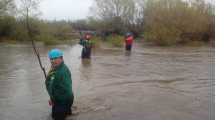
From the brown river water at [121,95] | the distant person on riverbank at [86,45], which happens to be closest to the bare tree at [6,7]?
the distant person on riverbank at [86,45]

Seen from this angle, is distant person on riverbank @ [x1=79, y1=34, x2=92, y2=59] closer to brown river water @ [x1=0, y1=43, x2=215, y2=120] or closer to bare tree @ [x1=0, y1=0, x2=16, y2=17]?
brown river water @ [x1=0, y1=43, x2=215, y2=120]

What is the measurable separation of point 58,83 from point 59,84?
0.03 metres

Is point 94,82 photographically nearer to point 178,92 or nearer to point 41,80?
point 41,80

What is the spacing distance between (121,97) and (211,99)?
2.53m

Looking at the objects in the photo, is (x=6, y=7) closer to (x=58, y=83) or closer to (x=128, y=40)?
(x=128, y=40)

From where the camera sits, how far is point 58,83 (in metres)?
6.15

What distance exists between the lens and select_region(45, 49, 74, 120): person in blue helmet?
20.1 feet

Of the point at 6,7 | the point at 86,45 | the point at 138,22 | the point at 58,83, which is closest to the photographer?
the point at 58,83

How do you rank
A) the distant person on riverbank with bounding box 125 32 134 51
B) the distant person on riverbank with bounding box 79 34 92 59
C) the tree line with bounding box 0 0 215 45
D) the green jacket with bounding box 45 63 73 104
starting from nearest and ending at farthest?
the green jacket with bounding box 45 63 73 104 < the distant person on riverbank with bounding box 79 34 92 59 < the distant person on riverbank with bounding box 125 32 134 51 < the tree line with bounding box 0 0 215 45

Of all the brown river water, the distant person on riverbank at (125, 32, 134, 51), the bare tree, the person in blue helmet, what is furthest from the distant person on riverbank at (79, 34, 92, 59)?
the bare tree

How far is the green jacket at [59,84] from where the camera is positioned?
612cm

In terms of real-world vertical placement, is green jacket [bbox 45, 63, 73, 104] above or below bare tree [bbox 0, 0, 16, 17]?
below

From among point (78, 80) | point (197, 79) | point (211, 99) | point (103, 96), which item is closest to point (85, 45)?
point (78, 80)

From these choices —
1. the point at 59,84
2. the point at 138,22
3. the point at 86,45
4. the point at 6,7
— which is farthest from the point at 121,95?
the point at 138,22
